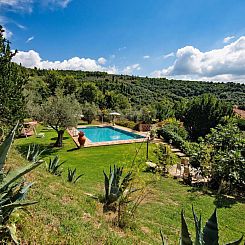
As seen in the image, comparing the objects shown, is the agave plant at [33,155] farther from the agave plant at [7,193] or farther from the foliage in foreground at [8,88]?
the agave plant at [7,193]

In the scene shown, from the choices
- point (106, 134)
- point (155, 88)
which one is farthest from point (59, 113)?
point (155, 88)

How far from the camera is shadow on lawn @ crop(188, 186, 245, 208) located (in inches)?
324

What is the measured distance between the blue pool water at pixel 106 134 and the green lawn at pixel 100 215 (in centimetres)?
1373

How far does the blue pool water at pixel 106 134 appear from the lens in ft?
80.5

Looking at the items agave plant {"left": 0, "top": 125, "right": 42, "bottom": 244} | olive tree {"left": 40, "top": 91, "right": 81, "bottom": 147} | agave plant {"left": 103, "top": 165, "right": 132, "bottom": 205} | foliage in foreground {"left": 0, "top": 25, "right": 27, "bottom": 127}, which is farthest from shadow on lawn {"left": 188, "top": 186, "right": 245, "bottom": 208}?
olive tree {"left": 40, "top": 91, "right": 81, "bottom": 147}

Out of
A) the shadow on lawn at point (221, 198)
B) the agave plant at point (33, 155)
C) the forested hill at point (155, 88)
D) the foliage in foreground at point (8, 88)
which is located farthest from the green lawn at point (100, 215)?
the forested hill at point (155, 88)

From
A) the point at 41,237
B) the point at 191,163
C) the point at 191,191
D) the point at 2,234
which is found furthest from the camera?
the point at 191,163

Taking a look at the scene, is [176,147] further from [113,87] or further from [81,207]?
[113,87]

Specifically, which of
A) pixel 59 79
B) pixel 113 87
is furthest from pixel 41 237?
pixel 113 87

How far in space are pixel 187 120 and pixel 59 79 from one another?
27.6 m

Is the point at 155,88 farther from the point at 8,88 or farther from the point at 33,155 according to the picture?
the point at 8,88

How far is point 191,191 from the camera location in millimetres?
9562

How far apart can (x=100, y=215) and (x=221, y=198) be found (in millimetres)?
5837

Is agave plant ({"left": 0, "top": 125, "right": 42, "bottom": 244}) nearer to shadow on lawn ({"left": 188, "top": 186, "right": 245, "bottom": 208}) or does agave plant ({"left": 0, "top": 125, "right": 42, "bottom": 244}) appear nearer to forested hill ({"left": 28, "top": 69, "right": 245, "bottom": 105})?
shadow on lawn ({"left": 188, "top": 186, "right": 245, "bottom": 208})
